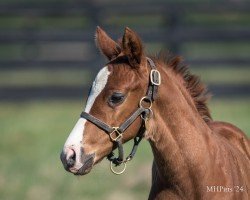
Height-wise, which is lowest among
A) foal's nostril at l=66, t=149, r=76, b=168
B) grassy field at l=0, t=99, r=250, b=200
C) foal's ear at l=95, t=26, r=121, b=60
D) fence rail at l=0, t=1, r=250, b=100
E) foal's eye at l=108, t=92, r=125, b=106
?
grassy field at l=0, t=99, r=250, b=200

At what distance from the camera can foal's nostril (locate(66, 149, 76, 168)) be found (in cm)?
470

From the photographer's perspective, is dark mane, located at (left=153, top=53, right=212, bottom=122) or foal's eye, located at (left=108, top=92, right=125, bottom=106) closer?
foal's eye, located at (left=108, top=92, right=125, bottom=106)

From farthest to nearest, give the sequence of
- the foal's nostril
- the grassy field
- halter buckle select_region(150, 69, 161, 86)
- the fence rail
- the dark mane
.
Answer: the fence rail
the grassy field
the dark mane
halter buckle select_region(150, 69, 161, 86)
the foal's nostril

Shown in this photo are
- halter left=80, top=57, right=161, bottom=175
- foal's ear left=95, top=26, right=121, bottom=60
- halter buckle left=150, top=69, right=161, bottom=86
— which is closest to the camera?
halter left=80, top=57, right=161, bottom=175

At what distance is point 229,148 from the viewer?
5.50 m

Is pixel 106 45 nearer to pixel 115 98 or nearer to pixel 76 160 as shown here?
pixel 115 98

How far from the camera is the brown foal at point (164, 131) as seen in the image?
15.8 feet

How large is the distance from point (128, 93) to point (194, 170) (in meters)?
0.68

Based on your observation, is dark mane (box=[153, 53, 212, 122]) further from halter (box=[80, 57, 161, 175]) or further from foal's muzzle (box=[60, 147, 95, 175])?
foal's muzzle (box=[60, 147, 95, 175])

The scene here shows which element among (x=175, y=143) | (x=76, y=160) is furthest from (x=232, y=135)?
(x=76, y=160)

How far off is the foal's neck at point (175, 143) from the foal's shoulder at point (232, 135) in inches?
26.8

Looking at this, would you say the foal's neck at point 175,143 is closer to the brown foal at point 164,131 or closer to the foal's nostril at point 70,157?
the brown foal at point 164,131

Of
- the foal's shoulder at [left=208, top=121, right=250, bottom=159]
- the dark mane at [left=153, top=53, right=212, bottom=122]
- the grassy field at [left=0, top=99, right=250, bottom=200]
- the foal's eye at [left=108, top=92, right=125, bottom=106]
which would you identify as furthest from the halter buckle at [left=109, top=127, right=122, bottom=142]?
the grassy field at [left=0, top=99, right=250, bottom=200]

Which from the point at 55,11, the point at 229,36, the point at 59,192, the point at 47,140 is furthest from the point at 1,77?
the point at 59,192
